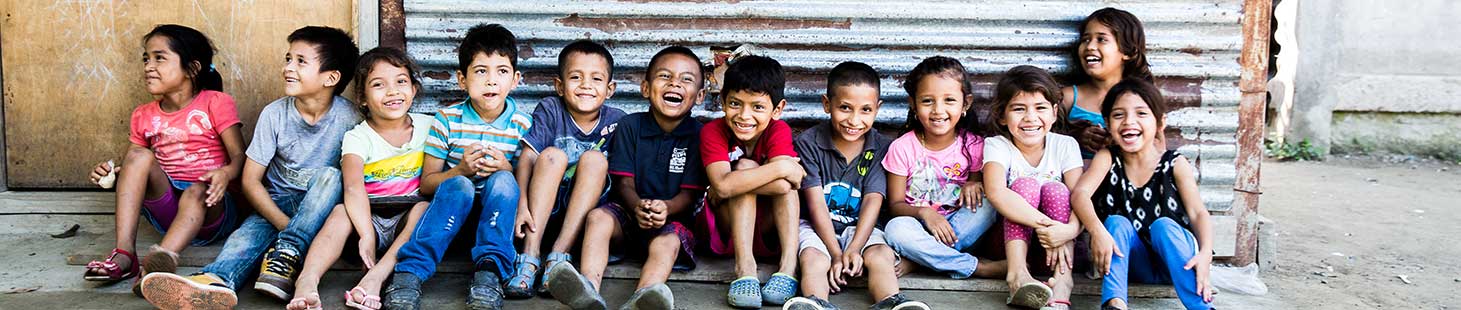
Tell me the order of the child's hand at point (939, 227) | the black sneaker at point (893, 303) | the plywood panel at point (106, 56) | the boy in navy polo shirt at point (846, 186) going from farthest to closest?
the plywood panel at point (106, 56), the child's hand at point (939, 227), the boy in navy polo shirt at point (846, 186), the black sneaker at point (893, 303)

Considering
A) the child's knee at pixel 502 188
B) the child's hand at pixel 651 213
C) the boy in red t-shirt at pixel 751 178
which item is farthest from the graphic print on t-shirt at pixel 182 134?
the boy in red t-shirt at pixel 751 178

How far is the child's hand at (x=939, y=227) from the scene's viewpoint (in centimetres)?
321

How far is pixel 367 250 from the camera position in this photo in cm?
303

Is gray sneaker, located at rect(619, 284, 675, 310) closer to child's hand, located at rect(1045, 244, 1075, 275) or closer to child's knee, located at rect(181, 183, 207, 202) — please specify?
child's hand, located at rect(1045, 244, 1075, 275)

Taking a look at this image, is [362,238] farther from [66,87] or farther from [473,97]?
A: [66,87]

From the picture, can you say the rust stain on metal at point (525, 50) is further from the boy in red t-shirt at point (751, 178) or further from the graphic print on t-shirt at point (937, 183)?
the graphic print on t-shirt at point (937, 183)

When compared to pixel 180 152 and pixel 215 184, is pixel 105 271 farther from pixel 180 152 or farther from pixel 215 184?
pixel 180 152

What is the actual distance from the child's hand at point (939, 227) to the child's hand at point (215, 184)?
214cm

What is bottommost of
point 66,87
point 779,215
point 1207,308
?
point 1207,308

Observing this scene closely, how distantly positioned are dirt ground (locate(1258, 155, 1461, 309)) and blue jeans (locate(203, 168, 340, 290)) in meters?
2.89

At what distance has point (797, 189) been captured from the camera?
123 inches

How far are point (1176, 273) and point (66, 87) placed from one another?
3786 millimetres

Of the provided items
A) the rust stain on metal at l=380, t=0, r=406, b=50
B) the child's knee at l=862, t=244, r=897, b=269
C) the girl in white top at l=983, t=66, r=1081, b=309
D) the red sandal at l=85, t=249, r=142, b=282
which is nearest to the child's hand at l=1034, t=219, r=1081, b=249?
the girl in white top at l=983, t=66, r=1081, b=309

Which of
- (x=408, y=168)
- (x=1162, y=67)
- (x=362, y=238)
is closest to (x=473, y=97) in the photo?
(x=408, y=168)
